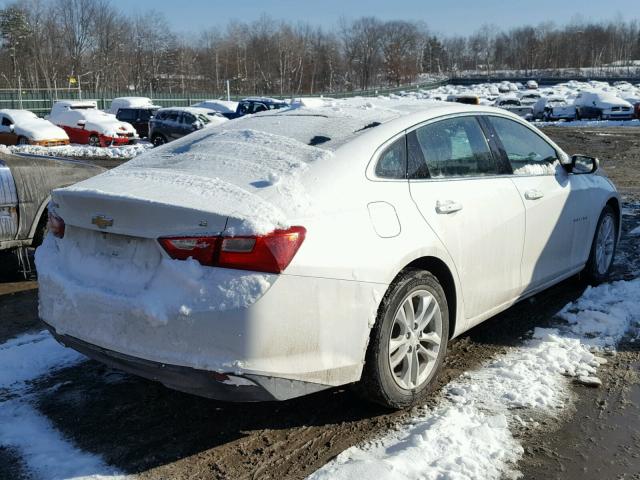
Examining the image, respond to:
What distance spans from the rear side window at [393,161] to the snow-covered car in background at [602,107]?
114 ft

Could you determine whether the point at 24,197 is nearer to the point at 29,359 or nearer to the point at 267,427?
the point at 29,359

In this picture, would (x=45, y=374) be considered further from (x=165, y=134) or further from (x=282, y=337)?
(x=165, y=134)

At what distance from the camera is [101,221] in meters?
3.12

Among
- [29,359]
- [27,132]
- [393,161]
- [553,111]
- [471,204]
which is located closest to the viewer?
[393,161]

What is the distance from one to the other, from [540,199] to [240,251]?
256cm

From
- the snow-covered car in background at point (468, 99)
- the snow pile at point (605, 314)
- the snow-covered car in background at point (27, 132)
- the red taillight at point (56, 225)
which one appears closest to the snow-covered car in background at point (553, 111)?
the snow-covered car in background at point (468, 99)

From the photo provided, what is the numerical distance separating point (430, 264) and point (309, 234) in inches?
37.9

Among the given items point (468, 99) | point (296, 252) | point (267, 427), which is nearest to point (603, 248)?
point (267, 427)

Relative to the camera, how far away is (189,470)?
→ 3012 millimetres

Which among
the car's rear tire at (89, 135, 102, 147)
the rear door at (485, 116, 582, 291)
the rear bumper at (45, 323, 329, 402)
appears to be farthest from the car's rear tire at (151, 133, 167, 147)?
the rear bumper at (45, 323, 329, 402)

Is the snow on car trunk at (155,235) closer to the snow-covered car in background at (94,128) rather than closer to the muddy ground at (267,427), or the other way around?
the muddy ground at (267,427)

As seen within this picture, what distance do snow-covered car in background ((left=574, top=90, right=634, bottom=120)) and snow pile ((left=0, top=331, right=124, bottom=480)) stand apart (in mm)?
35301

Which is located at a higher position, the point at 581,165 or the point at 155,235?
the point at 581,165

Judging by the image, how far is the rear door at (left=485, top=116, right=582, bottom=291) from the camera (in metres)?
4.45
